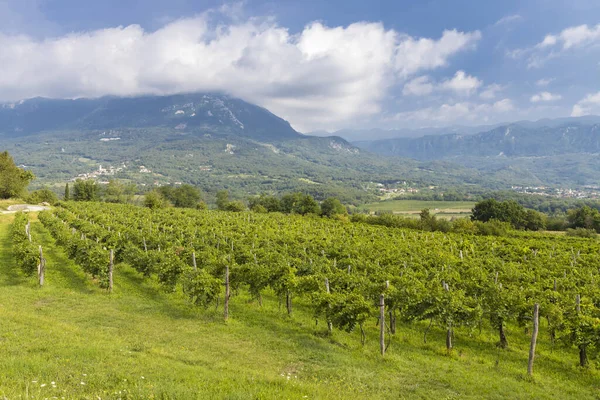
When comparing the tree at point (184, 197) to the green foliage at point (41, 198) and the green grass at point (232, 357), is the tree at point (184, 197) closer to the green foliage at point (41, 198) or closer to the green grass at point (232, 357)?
the green foliage at point (41, 198)

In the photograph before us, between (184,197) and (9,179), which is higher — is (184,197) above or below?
below

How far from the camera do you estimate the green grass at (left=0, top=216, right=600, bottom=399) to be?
8070 millimetres

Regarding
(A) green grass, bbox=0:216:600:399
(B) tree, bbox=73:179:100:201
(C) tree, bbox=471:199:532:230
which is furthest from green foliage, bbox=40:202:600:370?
(B) tree, bbox=73:179:100:201

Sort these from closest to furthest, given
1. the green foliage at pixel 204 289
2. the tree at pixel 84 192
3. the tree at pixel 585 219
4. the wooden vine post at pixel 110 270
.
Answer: the green foliage at pixel 204 289 < the wooden vine post at pixel 110 270 < the tree at pixel 585 219 < the tree at pixel 84 192

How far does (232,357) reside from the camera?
1173 centimetres

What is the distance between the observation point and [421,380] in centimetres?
1095

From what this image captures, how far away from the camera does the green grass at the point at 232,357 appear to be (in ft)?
26.5

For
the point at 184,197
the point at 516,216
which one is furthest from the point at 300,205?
the point at 516,216

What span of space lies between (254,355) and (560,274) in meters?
22.7

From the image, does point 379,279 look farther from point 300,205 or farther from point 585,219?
point 585,219

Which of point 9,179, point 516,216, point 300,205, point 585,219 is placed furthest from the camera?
point 300,205

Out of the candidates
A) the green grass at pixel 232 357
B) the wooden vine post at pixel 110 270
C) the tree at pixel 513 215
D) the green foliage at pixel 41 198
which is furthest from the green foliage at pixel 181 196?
the green grass at pixel 232 357

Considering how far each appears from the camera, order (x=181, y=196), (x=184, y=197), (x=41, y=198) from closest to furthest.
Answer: (x=41, y=198) < (x=181, y=196) < (x=184, y=197)

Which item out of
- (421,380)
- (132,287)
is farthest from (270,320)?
(132,287)
